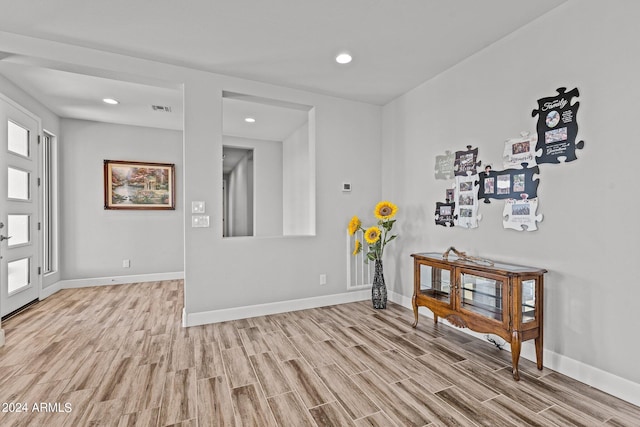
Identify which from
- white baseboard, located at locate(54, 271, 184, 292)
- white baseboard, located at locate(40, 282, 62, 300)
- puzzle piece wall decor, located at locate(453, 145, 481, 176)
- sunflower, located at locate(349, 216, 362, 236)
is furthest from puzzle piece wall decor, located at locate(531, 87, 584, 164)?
white baseboard, located at locate(40, 282, 62, 300)

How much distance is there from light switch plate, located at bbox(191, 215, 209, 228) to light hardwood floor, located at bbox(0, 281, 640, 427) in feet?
3.45

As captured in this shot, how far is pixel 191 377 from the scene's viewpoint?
85.4 inches

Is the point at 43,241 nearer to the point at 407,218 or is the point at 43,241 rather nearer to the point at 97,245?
the point at 97,245

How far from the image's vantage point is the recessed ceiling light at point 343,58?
9.52 ft

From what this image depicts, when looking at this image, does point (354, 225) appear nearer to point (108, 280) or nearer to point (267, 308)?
point (267, 308)

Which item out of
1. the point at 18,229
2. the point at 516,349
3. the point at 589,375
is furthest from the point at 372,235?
the point at 18,229

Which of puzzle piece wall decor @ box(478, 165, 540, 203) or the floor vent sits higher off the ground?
puzzle piece wall decor @ box(478, 165, 540, 203)

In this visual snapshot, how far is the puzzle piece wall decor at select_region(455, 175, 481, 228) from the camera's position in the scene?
9.46 feet

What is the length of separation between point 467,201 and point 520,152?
64 cm

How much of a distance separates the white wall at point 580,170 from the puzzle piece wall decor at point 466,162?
8 centimetres

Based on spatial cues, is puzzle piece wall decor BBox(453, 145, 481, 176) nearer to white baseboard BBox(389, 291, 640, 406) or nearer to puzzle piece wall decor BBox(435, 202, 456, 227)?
puzzle piece wall decor BBox(435, 202, 456, 227)

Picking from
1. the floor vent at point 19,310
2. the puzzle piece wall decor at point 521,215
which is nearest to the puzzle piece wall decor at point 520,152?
the puzzle piece wall decor at point 521,215

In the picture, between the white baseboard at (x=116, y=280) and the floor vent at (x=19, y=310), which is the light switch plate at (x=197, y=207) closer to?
the floor vent at (x=19, y=310)

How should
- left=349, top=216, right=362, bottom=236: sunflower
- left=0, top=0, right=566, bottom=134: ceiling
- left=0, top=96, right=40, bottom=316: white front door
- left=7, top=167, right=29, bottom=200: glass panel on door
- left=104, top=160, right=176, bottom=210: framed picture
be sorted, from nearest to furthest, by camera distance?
left=0, top=0, right=566, bottom=134: ceiling
left=0, top=96, right=40, bottom=316: white front door
left=7, top=167, right=29, bottom=200: glass panel on door
left=349, top=216, right=362, bottom=236: sunflower
left=104, top=160, right=176, bottom=210: framed picture
